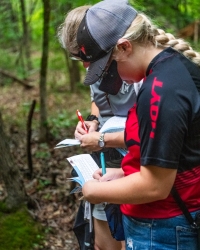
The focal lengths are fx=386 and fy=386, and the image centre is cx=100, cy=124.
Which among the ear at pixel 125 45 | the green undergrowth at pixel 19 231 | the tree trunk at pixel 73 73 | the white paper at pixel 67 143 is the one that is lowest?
the tree trunk at pixel 73 73

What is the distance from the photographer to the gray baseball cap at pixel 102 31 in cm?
165

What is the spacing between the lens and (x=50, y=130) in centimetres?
618

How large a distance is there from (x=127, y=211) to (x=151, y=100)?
628 millimetres

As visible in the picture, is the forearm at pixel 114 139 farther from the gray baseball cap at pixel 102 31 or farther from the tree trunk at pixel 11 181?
the tree trunk at pixel 11 181

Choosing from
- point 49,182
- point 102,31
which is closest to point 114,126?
point 102,31

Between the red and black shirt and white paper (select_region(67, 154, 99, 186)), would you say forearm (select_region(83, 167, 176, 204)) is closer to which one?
the red and black shirt

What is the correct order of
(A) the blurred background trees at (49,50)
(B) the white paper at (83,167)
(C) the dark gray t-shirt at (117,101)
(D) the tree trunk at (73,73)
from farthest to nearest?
(D) the tree trunk at (73,73) < (A) the blurred background trees at (49,50) < (C) the dark gray t-shirt at (117,101) < (B) the white paper at (83,167)

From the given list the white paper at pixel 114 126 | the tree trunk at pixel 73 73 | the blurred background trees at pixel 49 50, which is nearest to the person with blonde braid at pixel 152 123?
the white paper at pixel 114 126

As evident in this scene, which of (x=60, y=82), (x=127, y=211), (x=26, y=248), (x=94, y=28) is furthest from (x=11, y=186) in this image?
(x=60, y=82)

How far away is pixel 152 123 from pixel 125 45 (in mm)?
368

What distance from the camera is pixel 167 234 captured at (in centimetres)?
170

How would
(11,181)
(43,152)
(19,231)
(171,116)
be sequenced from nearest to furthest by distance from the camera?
(171,116)
(19,231)
(11,181)
(43,152)

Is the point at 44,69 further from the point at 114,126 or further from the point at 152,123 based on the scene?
the point at 152,123

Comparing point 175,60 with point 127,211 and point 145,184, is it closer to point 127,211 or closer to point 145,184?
point 145,184
